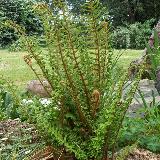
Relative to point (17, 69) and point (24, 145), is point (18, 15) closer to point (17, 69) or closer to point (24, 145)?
point (17, 69)

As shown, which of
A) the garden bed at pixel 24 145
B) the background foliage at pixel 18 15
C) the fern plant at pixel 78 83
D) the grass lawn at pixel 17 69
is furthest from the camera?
the background foliage at pixel 18 15

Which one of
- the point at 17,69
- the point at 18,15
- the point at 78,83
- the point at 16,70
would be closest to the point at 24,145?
the point at 78,83

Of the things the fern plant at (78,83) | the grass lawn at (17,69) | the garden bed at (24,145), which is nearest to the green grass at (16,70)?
the grass lawn at (17,69)

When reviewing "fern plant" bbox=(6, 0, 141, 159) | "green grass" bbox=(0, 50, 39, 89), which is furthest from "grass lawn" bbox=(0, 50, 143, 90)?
"fern plant" bbox=(6, 0, 141, 159)

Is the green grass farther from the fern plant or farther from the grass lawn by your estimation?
the fern plant

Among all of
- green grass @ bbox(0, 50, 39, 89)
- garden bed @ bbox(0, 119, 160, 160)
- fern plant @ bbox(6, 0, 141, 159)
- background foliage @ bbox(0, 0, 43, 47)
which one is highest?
fern plant @ bbox(6, 0, 141, 159)

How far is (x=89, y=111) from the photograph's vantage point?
7.45ft

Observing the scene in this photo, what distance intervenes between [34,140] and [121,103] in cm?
58

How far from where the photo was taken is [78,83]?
225cm

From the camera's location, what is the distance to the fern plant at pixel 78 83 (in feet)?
7.18

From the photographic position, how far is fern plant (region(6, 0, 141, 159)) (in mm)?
2189

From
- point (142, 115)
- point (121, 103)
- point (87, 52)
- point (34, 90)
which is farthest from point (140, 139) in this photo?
point (34, 90)

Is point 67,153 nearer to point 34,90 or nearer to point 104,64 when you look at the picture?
point 104,64

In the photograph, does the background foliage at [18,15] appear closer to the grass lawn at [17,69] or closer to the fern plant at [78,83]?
the grass lawn at [17,69]
